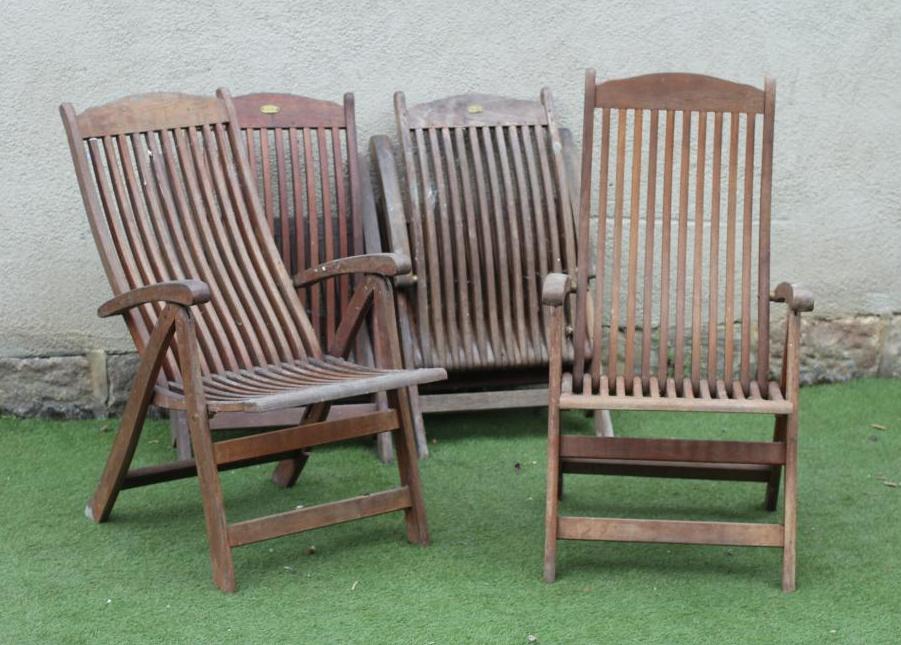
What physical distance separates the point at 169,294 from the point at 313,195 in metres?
1.37

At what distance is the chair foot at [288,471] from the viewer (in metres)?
3.88

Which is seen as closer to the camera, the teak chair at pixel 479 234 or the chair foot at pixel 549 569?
the chair foot at pixel 549 569

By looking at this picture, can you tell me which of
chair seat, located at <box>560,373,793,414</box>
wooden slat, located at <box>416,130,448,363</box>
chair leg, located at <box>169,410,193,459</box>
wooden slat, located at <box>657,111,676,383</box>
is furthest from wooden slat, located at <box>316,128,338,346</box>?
wooden slat, located at <box>657,111,676,383</box>

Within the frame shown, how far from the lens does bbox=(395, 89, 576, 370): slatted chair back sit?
4383 mm

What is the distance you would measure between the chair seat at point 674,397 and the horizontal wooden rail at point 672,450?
132mm

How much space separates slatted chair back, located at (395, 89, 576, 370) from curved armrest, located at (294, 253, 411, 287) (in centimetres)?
73

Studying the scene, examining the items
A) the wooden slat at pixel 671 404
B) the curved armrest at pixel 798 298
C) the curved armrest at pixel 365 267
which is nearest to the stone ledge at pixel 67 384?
the curved armrest at pixel 365 267

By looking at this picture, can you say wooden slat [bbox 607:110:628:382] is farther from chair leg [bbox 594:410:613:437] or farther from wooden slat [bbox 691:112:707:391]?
chair leg [bbox 594:410:613:437]

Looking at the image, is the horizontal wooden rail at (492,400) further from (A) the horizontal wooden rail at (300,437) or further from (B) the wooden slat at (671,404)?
(B) the wooden slat at (671,404)

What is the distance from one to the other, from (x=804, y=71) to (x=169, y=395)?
2963mm

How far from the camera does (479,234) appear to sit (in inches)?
177

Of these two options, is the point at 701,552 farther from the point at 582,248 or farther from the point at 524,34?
the point at 524,34

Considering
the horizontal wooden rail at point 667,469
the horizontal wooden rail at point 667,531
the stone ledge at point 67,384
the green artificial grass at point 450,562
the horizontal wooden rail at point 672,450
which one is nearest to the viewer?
the green artificial grass at point 450,562

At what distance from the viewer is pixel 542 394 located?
4398 mm
